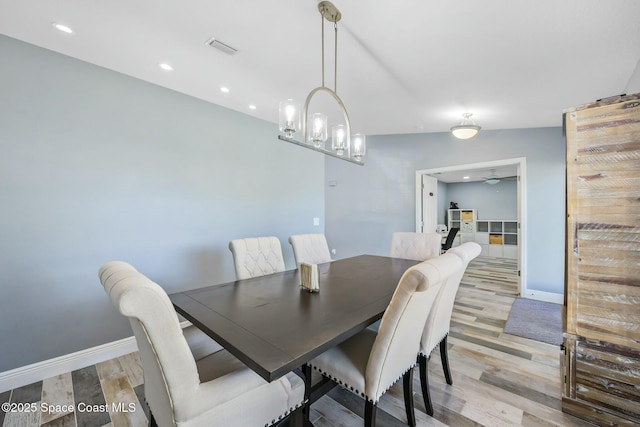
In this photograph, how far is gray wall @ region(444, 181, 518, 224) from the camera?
7.28 meters

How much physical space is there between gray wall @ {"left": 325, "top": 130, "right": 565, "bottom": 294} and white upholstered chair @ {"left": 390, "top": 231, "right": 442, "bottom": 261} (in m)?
1.72

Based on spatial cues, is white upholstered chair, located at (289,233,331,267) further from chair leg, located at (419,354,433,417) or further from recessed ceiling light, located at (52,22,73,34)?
recessed ceiling light, located at (52,22,73,34)

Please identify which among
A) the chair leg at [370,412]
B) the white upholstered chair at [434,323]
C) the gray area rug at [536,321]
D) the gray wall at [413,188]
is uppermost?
the gray wall at [413,188]

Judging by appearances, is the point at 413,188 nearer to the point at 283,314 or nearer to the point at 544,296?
the point at 544,296

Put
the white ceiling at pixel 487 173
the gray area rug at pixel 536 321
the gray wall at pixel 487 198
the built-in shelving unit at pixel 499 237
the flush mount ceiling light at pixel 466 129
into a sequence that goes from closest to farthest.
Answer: the gray area rug at pixel 536 321
the flush mount ceiling light at pixel 466 129
the white ceiling at pixel 487 173
the built-in shelving unit at pixel 499 237
the gray wall at pixel 487 198

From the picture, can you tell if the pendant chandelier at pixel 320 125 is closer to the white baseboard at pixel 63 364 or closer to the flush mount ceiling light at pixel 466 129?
the flush mount ceiling light at pixel 466 129

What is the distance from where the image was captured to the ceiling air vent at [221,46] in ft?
6.11

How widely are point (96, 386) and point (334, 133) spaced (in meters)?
2.62

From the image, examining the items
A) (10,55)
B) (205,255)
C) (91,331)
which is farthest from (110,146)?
(91,331)

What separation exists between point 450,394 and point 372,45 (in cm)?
254

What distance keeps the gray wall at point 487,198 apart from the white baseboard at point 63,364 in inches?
342

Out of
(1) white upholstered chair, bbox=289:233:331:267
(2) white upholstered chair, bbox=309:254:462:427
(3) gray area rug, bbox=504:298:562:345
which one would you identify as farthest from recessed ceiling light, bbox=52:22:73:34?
(3) gray area rug, bbox=504:298:562:345

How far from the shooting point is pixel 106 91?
2.29 metres

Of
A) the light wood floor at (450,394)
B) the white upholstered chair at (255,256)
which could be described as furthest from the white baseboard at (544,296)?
the white upholstered chair at (255,256)
